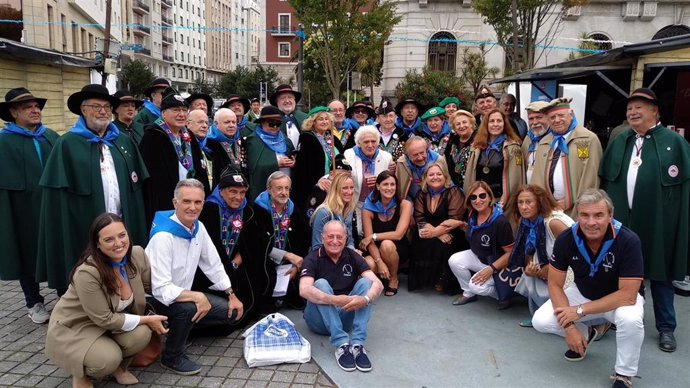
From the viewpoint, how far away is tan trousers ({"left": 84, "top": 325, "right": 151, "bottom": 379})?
318cm

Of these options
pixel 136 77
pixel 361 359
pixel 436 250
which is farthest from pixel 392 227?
pixel 136 77

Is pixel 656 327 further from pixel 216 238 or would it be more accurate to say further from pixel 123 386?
pixel 123 386

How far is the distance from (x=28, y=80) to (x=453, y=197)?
30.6ft

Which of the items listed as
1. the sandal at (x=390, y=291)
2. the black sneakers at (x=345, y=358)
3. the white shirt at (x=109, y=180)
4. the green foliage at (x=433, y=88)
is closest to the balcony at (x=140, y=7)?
the green foliage at (x=433, y=88)

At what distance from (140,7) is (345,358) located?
70507 mm

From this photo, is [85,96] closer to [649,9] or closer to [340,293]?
[340,293]

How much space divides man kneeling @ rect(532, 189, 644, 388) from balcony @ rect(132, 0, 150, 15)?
229 feet

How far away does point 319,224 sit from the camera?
470 centimetres

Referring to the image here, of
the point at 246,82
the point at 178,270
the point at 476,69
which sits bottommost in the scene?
the point at 178,270

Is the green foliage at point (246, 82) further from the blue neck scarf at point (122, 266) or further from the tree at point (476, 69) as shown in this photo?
the blue neck scarf at point (122, 266)

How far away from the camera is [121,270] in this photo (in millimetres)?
3375

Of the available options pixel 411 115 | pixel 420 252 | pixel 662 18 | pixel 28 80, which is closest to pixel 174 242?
pixel 420 252

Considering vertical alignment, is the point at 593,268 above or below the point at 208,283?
above

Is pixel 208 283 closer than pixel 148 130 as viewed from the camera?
Yes
